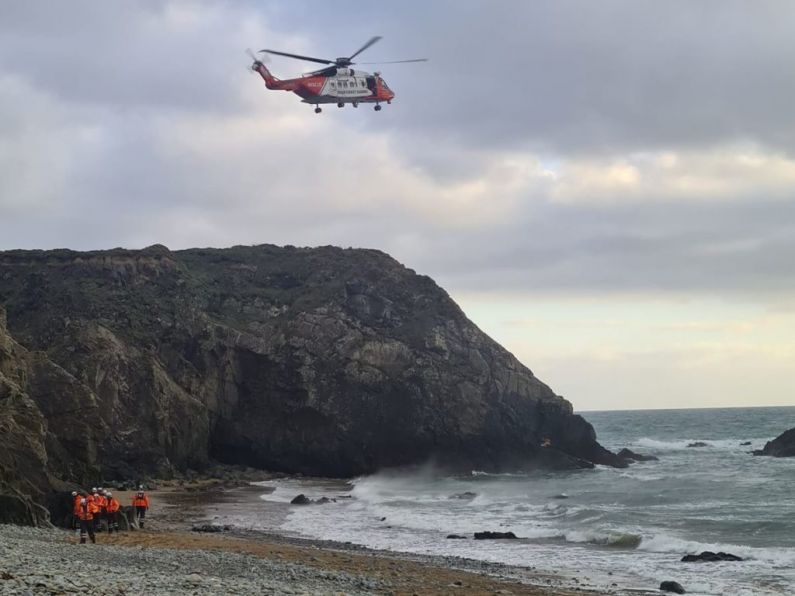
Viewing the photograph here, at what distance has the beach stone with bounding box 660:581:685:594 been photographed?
64.7 feet

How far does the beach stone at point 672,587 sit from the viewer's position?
19.7 m

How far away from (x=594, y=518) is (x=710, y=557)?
9261mm

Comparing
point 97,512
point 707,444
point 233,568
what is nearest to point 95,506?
point 97,512

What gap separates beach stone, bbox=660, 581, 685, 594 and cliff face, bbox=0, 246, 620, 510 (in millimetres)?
36840

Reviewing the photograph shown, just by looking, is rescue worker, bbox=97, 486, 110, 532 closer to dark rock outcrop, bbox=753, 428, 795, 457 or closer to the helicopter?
the helicopter

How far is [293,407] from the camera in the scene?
58469 mm

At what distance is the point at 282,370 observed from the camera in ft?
194

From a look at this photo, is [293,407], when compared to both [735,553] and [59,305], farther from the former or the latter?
[735,553]

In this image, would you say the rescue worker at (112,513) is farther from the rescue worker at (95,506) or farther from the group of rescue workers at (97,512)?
the rescue worker at (95,506)

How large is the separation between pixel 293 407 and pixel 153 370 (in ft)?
31.4

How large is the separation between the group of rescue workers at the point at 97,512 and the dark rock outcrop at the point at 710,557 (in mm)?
15636

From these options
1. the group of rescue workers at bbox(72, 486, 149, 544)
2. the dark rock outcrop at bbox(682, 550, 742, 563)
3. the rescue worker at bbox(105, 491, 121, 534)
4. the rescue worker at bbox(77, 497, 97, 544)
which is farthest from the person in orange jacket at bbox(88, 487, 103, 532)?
the dark rock outcrop at bbox(682, 550, 742, 563)

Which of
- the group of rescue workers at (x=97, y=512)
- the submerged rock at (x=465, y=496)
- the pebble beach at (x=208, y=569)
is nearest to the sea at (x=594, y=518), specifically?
the submerged rock at (x=465, y=496)

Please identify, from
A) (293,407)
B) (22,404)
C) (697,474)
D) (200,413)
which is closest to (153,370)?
(200,413)
